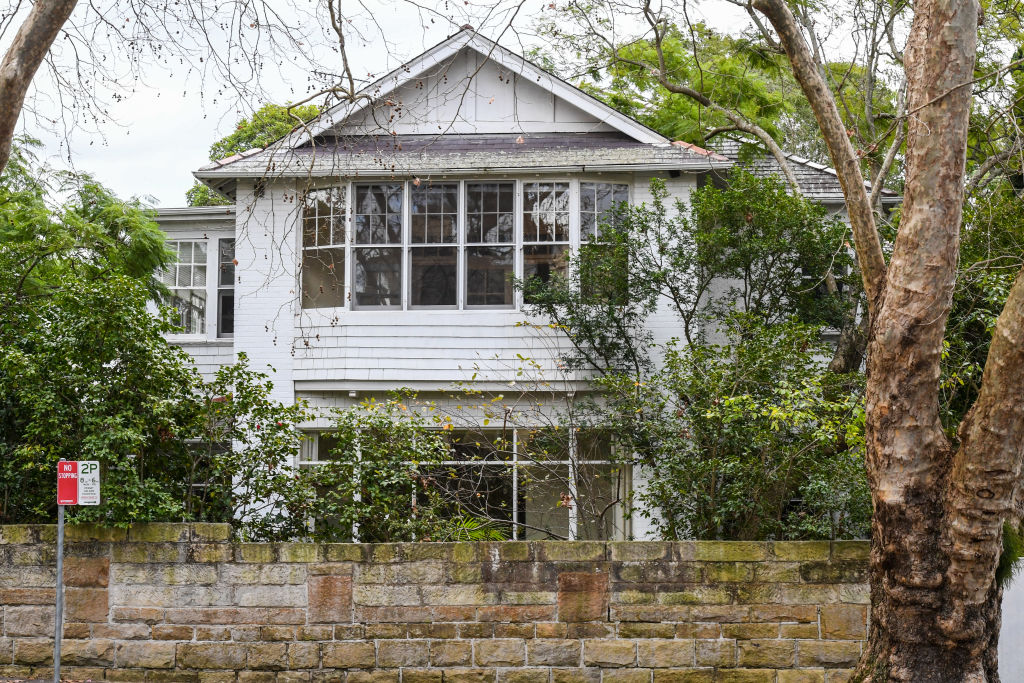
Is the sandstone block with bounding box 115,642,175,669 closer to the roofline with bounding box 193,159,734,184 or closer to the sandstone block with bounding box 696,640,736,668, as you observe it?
the sandstone block with bounding box 696,640,736,668

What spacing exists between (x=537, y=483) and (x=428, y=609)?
9.28 feet

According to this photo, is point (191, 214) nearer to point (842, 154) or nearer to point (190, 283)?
point (190, 283)

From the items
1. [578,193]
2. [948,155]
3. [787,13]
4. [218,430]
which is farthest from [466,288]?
[948,155]

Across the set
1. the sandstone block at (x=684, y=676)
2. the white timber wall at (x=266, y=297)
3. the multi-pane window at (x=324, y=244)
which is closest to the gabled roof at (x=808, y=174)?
the multi-pane window at (x=324, y=244)

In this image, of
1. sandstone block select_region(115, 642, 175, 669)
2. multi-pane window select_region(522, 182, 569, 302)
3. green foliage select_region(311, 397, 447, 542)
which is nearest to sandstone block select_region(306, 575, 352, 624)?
green foliage select_region(311, 397, 447, 542)

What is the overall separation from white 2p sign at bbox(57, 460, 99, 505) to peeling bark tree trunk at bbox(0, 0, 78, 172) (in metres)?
2.54

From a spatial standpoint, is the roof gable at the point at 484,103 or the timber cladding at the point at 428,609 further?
the roof gable at the point at 484,103

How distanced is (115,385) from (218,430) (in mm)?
1000

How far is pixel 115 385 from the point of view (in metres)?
8.83

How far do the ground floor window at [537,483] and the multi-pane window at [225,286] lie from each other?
6149 mm

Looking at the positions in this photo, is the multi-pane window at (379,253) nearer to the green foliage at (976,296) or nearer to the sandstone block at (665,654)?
the sandstone block at (665,654)

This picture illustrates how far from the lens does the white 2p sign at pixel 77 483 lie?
821 cm

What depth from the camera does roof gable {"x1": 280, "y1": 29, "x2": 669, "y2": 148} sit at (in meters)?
14.4

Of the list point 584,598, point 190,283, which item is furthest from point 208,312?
point 584,598
